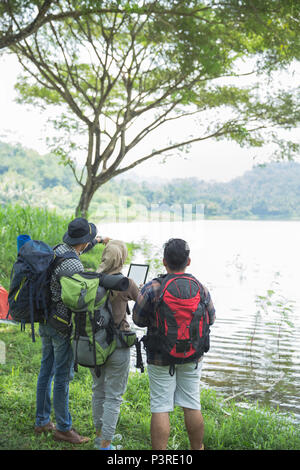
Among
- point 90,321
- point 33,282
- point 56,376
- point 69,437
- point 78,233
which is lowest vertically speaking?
point 69,437

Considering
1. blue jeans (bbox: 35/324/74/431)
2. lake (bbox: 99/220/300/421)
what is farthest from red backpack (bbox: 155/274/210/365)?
lake (bbox: 99/220/300/421)

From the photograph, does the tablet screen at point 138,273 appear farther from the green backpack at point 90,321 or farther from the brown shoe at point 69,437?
the brown shoe at point 69,437

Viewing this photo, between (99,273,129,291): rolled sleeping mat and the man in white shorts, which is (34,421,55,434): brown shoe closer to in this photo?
the man in white shorts

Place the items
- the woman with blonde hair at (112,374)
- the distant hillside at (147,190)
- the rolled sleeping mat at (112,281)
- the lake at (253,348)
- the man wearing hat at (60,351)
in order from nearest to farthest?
the rolled sleeping mat at (112,281)
the woman with blonde hair at (112,374)
the man wearing hat at (60,351)
the lake at (253,348)
the distant hillside at (147,190)


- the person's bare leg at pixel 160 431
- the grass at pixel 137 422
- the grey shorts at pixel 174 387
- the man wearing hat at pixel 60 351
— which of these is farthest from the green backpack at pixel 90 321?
the grass at pixel 137 422

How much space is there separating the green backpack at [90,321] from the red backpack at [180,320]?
1.01 feet

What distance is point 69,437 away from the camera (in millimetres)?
2912

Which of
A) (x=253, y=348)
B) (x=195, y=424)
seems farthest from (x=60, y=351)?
(x=253, y=348)

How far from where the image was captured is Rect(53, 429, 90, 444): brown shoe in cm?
291

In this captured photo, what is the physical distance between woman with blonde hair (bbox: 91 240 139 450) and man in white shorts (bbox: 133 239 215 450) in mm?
220

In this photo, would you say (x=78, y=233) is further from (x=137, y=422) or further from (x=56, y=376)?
(x=137, y=422)

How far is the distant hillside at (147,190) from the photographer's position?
4838 centimetres

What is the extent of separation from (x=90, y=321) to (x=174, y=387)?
61cm
